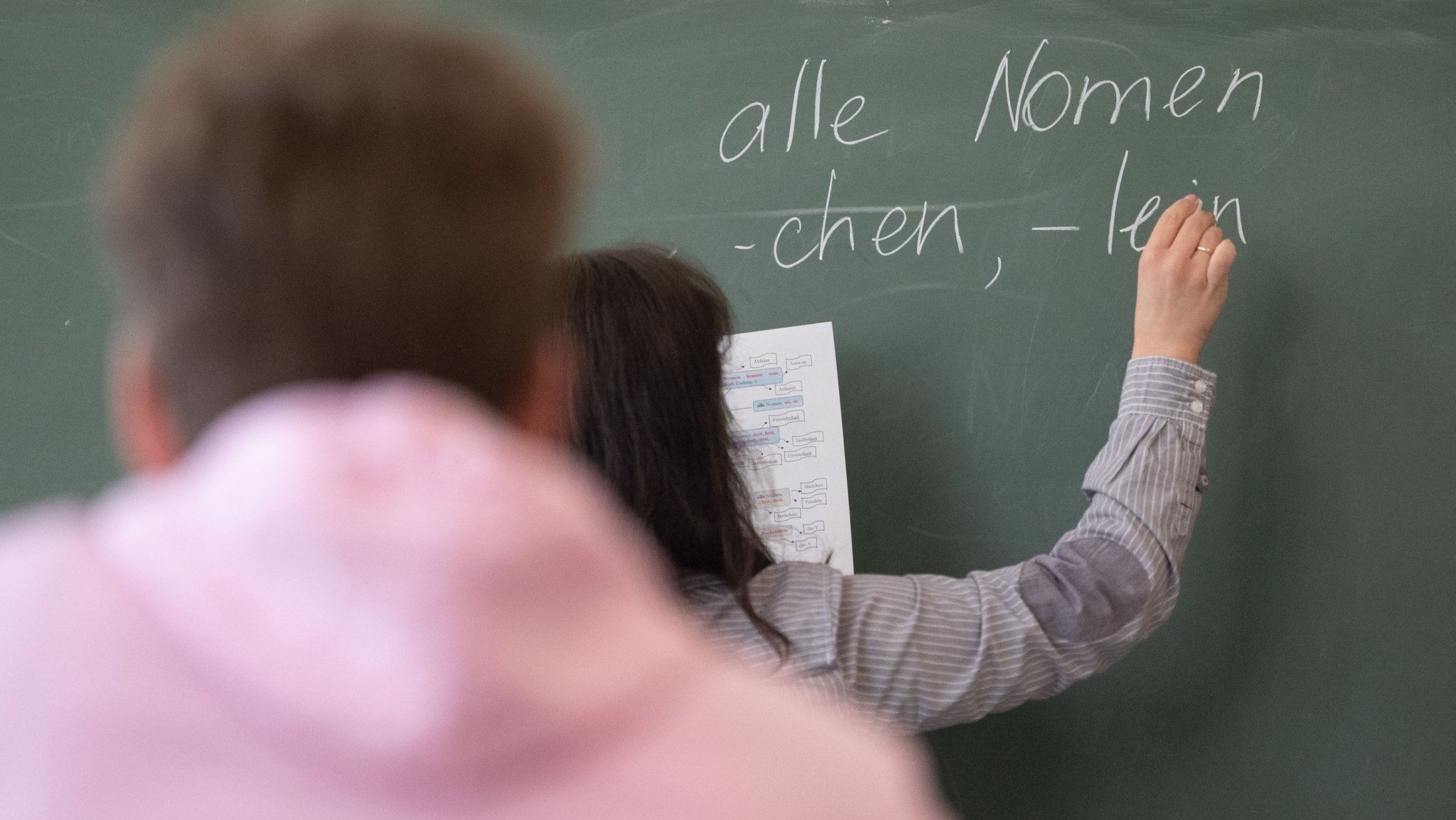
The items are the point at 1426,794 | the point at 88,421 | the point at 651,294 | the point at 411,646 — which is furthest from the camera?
the point at 88,421

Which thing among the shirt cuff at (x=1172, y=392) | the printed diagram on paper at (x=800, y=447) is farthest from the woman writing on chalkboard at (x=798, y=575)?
the printed diagram on paper at (x=800, y=447)

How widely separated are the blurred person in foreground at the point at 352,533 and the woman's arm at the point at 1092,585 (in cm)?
69

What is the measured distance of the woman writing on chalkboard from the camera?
3.50 feet

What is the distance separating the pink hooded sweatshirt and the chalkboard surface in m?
1.18

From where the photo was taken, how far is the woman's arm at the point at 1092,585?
1.10m

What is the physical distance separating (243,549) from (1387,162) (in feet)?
4.63

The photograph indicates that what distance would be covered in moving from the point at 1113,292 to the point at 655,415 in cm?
66

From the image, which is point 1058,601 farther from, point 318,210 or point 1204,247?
point 318,210

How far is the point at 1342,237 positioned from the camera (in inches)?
54.4

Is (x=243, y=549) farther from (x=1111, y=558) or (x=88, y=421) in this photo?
(x=88, y=421)

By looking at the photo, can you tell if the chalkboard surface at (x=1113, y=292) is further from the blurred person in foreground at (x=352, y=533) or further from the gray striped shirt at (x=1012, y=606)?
the blurred person in foreground at (x=352, y=533)

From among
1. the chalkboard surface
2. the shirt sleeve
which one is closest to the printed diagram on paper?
the chalkboard surface

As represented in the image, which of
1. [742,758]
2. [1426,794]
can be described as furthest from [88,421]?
[1426,794]

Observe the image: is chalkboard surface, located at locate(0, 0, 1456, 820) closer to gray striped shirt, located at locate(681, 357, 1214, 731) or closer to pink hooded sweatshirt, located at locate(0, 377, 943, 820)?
gray striped shirt, located at locate(681, 357, 1214, 731)
